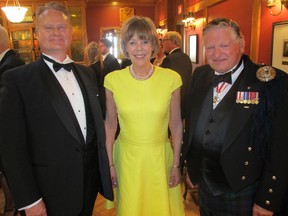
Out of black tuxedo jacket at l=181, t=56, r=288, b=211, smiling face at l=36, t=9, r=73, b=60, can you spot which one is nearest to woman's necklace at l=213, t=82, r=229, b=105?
black tuxedo jacket at l=181, t=56, r=288, b=211

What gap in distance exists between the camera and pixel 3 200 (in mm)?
2934

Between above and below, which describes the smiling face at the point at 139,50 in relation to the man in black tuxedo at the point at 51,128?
above

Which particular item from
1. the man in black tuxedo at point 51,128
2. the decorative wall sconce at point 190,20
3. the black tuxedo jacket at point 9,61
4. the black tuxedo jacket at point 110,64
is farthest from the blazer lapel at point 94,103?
the decorative wall sconce at point 190,20

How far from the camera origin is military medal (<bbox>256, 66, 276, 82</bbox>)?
1.22 meters

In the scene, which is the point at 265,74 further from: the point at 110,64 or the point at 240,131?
the point at 110,64

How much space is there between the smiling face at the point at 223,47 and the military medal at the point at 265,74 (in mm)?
141

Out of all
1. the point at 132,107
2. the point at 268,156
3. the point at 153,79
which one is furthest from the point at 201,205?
the point at 153,79

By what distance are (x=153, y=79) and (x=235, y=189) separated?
0.82 meters

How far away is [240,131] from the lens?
1267 mm

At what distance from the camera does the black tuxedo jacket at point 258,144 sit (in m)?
1.20

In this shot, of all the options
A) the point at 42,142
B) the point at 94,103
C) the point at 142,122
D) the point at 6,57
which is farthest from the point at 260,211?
the point at 6,57

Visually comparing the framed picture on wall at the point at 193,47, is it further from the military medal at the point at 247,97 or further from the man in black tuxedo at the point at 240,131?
the military medal at the point at 247,97

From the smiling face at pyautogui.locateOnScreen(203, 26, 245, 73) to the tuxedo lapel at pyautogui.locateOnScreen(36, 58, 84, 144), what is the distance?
81cm

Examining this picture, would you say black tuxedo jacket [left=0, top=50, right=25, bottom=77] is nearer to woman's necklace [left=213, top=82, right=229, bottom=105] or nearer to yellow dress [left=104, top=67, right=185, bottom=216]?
yellow dress [left=104, top=67, right=185, bottom=216]
